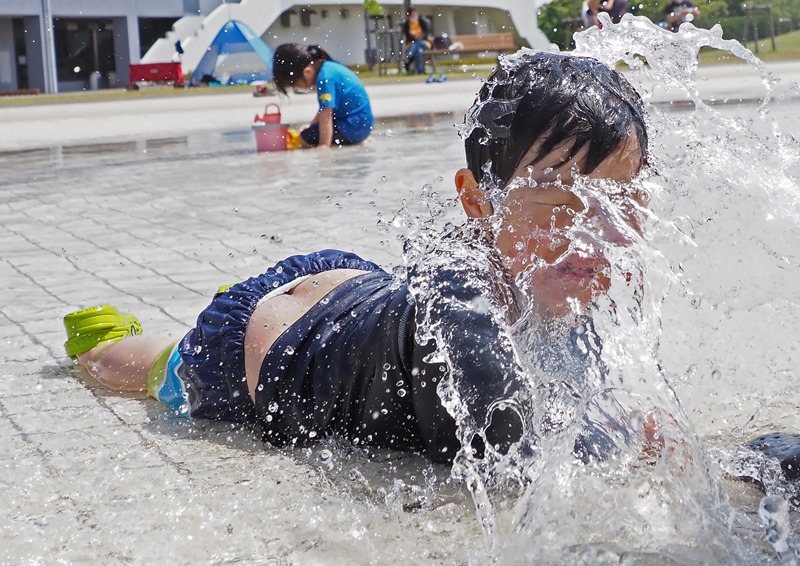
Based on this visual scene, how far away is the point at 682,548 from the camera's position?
6.56 feet

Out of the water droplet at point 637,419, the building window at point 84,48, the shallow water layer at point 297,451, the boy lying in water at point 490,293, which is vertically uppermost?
the building window at point 84,48

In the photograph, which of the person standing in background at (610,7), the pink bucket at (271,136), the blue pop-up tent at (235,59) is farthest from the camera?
the blue pop-up tent at (235,59)

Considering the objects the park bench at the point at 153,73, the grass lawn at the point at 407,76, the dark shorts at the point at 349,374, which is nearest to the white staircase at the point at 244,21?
the park bench at the point at 153,73

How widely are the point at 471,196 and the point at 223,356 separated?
0.88 m

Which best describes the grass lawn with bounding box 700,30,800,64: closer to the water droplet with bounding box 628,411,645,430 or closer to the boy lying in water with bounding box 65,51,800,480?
the boy lying in water with bounding box 65,51,800,480

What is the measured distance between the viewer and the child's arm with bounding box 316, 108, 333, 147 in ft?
34.4

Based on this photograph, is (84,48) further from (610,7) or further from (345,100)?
(345,100)

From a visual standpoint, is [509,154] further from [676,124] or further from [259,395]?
[676,124]

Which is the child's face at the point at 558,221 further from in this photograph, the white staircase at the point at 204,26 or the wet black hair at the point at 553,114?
the white staircase at the point at 204,26

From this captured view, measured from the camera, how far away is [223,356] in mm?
2854

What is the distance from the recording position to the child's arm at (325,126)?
1049cm

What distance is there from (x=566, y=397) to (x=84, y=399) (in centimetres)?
158

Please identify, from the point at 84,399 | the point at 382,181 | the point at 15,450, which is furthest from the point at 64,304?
the point at 382,181

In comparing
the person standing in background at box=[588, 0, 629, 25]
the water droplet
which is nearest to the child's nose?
the water droplet
